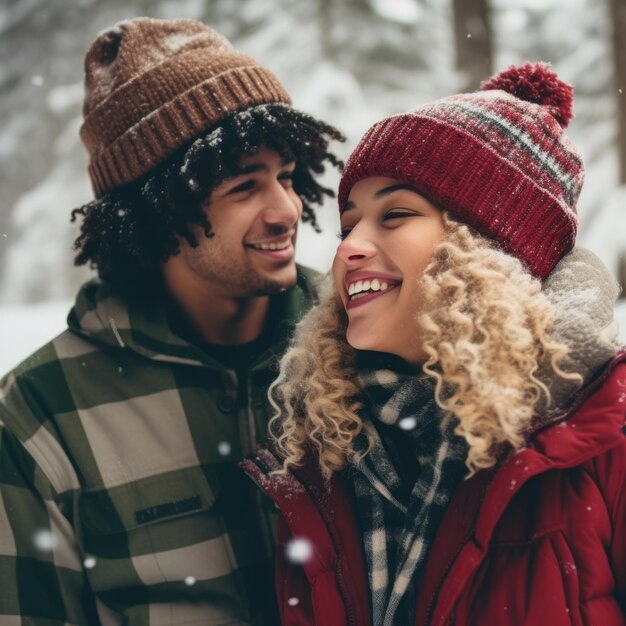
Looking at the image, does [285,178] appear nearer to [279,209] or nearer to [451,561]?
[279,209]

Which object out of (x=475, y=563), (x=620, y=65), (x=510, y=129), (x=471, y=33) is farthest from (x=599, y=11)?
(x=475, y=563)

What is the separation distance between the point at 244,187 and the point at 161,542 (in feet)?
4.34

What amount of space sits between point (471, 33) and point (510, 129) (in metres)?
3.58

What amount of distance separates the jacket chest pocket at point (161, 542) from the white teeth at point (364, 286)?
911 mm

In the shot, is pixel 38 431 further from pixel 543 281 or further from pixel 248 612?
pixel 543 281

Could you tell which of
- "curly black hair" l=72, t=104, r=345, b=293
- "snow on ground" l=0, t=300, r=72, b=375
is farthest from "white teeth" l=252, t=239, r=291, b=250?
"snow on ground" l=0, t=300, r=72, b=375

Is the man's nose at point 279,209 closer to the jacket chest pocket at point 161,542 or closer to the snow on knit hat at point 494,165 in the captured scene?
the snow on knit hat at point 494,165

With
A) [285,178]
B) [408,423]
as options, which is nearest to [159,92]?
[285,178]

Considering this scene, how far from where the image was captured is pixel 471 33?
15.7ft

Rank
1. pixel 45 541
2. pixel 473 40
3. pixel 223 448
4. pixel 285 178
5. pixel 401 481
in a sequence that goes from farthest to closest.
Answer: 1. pixel 473 40
2. pixel 285 178
3. pixel 223 448
4. pixel 45 541
5. pixel 401 481

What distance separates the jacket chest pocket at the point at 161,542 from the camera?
2102 mm

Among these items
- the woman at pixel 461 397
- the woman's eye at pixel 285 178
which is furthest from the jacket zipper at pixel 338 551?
the woman's eye at pixel 285 178

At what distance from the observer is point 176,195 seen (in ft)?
8.02

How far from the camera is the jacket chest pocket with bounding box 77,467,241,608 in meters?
2.10
